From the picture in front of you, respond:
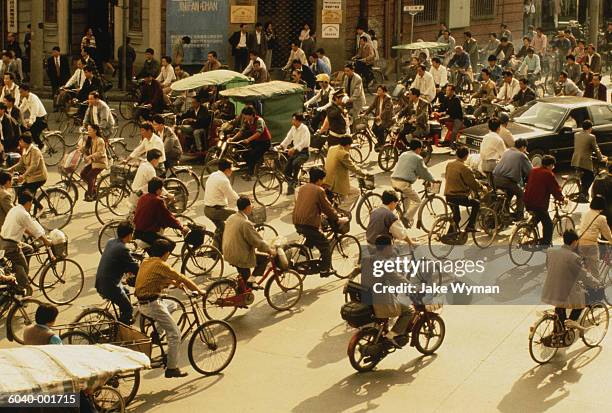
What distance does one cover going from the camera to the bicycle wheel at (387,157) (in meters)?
23.3

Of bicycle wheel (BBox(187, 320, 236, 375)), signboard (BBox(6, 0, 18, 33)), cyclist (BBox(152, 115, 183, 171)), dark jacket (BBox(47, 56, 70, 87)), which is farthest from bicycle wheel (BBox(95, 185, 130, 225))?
signboard (BBox(6, 0, 18, 33))

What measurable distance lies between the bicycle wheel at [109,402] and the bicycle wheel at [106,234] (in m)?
5.92

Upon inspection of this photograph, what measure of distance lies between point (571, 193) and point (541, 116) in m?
→ 3.38

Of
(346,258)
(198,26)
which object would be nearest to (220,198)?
(346,258)

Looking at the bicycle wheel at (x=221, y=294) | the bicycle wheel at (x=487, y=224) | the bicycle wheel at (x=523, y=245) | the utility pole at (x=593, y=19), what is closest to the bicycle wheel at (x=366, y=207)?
the bicycle wheel at (x=487, y=224)

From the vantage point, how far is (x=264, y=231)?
17.3m

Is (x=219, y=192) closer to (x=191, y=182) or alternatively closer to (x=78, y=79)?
(x=191, y=182)

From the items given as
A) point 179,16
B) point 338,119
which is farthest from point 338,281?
point 179,16

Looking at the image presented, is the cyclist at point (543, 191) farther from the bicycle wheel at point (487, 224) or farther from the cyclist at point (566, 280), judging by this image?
the cyclist at point (566, 280)

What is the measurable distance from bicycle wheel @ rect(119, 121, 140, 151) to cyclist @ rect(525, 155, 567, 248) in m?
10.9

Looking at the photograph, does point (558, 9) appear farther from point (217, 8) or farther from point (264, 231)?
point (264, 231)

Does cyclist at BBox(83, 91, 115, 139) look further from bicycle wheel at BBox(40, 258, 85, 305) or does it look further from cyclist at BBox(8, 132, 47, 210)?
bicycle wheel at BBox(40, 258, 85, 305)

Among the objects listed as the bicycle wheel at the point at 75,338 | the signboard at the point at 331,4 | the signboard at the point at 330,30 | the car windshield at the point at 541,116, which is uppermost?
the signboard at the point at 331,4

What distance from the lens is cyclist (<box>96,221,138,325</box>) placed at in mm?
13164
